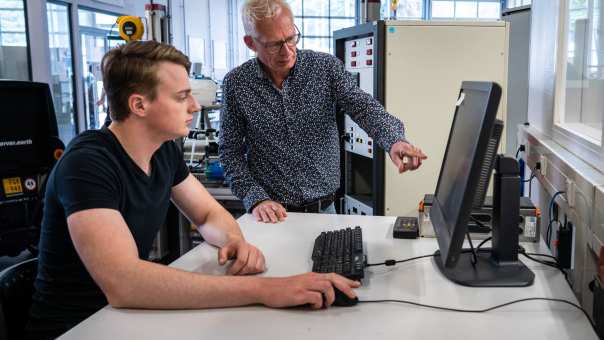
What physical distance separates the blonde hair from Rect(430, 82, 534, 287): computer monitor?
28.8 inches

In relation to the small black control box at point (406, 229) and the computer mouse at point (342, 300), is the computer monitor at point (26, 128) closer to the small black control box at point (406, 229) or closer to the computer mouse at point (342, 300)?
the small black control box at point (406, 229)

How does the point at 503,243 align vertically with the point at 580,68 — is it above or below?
below

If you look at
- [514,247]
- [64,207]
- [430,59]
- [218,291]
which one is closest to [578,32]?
[430,59]

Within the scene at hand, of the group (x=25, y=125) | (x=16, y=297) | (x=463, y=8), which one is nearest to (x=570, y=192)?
(x=16, y=297)

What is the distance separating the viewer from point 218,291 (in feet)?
3.60

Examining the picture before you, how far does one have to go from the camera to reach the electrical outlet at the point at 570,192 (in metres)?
1.64

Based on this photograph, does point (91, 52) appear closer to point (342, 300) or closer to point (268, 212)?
point (268, 212)

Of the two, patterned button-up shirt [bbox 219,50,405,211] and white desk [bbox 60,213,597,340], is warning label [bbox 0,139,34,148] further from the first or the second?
white desk [bbox 60,213,597,340]

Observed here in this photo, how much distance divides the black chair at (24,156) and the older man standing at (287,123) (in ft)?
4.56

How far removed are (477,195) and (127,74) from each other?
2.78 feet

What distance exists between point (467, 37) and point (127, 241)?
212cm

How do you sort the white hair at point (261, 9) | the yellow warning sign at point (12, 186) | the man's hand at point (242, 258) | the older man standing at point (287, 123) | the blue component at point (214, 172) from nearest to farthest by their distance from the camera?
1. the man's hand at point (242, 258)
2. the white hair at point (261, 9)
3. the older man standing at point (287, 123)
4. the yellow warning sign at point (12, 186)
5. the blue component at point (214, 172)

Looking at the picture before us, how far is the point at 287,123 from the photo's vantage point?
195 cm

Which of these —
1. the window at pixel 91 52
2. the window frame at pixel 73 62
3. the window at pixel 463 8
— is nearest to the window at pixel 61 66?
the window frame at pixel 73 62
